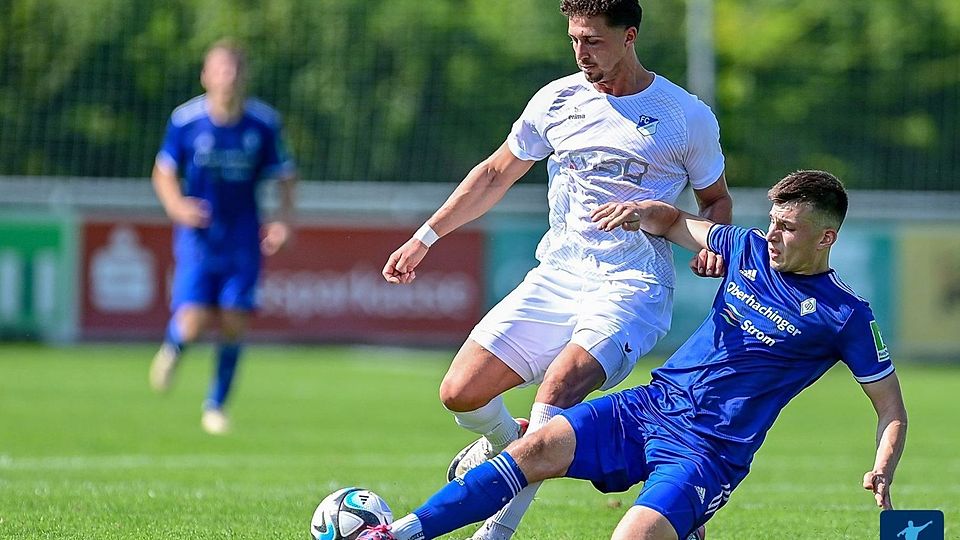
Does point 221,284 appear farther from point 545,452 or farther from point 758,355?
point 758,355

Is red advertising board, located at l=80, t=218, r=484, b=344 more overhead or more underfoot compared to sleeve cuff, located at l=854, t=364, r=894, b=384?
more underfoot

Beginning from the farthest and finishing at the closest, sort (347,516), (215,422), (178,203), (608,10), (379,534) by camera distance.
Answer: (215,422)
(178,203)
(608,10)
(347,516)
(379,534)

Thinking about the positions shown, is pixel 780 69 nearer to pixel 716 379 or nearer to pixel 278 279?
pixel 278 279

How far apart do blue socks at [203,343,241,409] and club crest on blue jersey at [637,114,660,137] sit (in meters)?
5.85

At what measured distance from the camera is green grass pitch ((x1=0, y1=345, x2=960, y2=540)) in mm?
7086

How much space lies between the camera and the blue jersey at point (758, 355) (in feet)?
18.5

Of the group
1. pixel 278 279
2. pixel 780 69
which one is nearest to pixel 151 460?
pixel 278 279

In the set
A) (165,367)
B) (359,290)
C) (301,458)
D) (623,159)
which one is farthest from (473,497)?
(359,290)

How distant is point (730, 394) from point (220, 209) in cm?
698

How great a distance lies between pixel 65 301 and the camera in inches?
810

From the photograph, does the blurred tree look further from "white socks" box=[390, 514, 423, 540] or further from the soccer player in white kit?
"white socks" box=[390, 514, 423, 540]

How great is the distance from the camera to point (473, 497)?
5.48 metres

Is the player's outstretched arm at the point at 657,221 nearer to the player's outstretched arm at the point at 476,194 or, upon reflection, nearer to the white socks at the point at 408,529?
the player's outstretched arm at the point at 476,194

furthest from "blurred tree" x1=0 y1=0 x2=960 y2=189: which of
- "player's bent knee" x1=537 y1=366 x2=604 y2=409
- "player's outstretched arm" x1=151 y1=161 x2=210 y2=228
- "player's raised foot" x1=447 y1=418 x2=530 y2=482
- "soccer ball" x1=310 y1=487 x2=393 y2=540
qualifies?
"soccer ball" x1=310 y1=487 x2=393 y2=540
